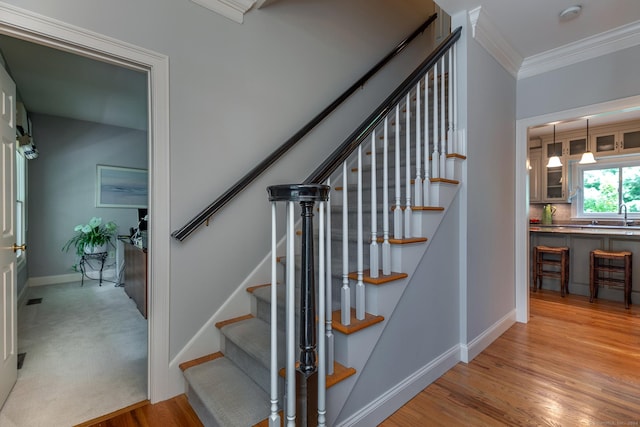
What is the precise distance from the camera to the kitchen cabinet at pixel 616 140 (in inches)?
182

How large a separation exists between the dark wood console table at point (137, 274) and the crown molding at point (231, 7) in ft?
6.73

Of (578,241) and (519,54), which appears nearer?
(519,54)

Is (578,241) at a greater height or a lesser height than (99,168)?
lesser

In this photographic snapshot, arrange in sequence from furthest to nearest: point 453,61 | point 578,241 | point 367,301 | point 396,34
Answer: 1. point 578,241
2. point 396,34
3. point 453,61
4. point 367,301

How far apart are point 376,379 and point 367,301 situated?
1.33 feet

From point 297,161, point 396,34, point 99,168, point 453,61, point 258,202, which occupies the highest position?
point 396,34

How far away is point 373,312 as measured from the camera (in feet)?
5.21

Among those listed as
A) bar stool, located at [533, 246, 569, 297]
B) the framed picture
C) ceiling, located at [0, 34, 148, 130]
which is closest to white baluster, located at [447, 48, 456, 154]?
ceiling, located at [0, 34, 148, 130]

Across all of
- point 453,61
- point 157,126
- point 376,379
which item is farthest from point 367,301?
point 453,61

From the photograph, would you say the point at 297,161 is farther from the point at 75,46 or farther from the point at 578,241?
the point at 578,241

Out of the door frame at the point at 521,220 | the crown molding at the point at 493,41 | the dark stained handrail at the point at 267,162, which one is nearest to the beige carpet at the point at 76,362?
the dark stained handrail at the point at 267,162

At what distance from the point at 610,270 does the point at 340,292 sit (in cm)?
385

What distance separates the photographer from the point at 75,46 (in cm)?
152

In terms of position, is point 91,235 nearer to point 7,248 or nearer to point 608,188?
point 7,248
